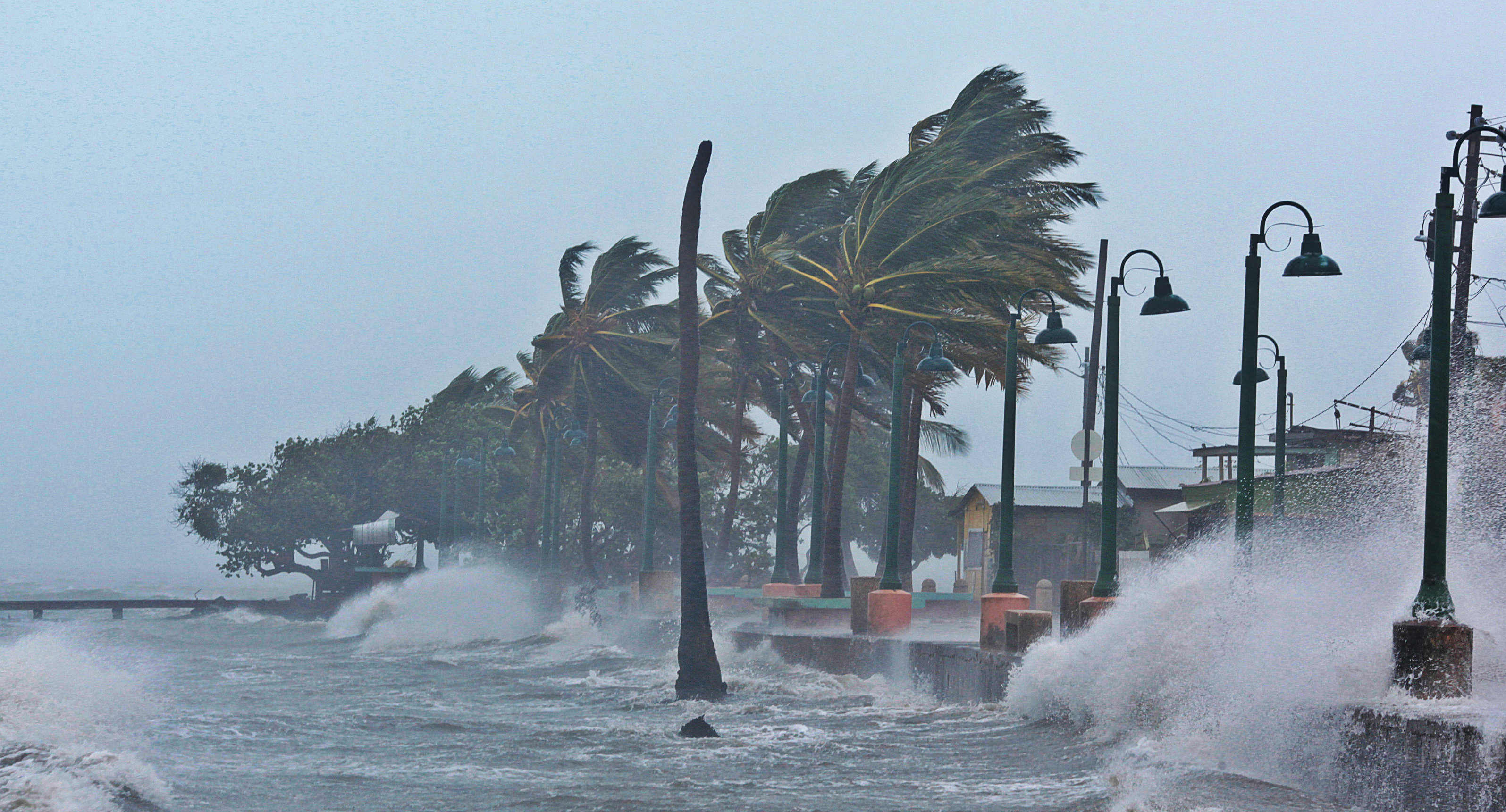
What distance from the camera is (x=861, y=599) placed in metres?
25.8

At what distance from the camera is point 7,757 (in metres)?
12.3

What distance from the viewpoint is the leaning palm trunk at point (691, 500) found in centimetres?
2067

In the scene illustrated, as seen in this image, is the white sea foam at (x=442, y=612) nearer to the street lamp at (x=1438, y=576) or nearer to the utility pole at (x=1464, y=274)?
the utility pole at (x=1464, y=274)

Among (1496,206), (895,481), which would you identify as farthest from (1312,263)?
(895,481)

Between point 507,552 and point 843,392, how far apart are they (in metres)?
39.1

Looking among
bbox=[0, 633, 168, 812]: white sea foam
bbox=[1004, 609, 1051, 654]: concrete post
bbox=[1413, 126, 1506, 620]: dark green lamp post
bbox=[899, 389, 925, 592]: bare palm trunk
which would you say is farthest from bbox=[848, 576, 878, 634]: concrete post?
bbox=[1413, 126, 1506, 620]: dark green lamp post

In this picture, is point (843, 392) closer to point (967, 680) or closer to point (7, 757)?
point (967, 680)

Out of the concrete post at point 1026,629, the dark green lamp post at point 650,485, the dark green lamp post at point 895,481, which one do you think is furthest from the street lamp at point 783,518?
the concrete post at point 1026,629

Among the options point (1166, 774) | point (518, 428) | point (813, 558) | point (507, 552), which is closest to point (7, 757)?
point (1166, 774)

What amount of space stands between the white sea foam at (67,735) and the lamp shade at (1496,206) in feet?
39.1

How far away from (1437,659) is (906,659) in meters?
11.5

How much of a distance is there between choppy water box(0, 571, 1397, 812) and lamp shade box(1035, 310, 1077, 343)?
15.6ft

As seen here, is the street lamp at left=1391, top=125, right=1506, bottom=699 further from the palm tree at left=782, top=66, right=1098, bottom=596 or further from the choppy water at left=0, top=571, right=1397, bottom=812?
the palm tree at left=782, top=66, right=1098, bottom=596

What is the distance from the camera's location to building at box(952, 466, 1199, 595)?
48.9 meters
